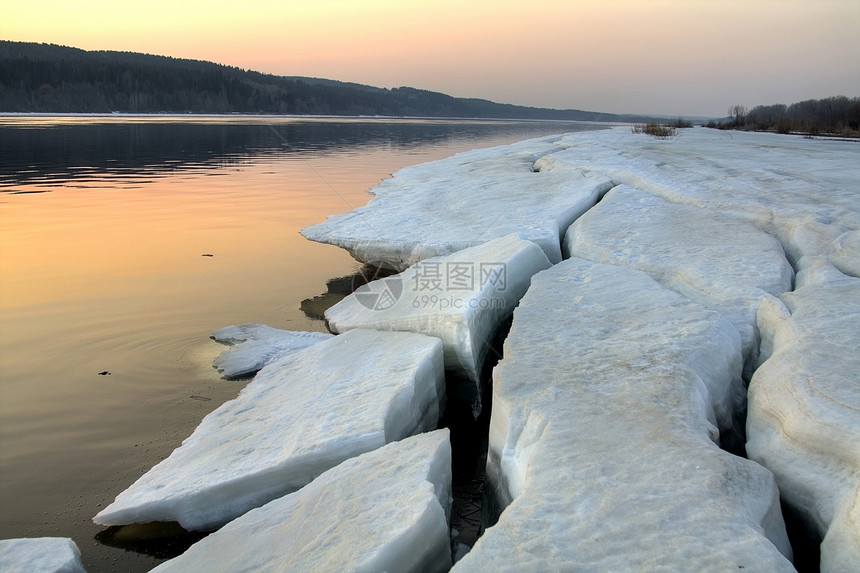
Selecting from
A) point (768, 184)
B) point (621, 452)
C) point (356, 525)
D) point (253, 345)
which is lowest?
point (253, 345)

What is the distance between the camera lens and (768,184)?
610 centimetres

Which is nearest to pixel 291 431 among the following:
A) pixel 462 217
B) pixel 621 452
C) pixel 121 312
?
pixel 621 452

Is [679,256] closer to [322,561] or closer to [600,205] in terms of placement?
[600,205]

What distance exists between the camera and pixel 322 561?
1871mm

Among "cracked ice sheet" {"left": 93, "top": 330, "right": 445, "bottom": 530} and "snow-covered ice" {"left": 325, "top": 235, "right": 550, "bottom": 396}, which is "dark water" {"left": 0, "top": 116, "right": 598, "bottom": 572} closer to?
"cracked ice sheet" {"left": 93, "top": 330, "right": 445, "bottom": 530}

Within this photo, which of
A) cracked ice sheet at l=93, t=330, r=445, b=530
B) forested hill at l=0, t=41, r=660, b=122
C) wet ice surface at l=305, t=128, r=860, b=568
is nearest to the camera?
wet ice surface at l=305, t=128, r=860, b=568

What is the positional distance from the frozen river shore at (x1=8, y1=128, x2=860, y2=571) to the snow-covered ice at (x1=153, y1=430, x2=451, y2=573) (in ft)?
0.15

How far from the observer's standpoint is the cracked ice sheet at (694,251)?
3.59 m

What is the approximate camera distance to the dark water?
3.06 meters

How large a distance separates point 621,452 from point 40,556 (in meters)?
2.16

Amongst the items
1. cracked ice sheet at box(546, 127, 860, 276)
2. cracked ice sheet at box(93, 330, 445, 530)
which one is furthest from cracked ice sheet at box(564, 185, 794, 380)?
cracked ice sheet at box(93, 330, 445, 530)

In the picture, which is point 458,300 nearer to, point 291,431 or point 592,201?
point 291,431

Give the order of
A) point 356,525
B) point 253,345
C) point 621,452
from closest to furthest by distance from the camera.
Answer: point 356,525 → point 621,452 → point 253,345

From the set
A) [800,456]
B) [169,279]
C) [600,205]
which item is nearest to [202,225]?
[169,279]
